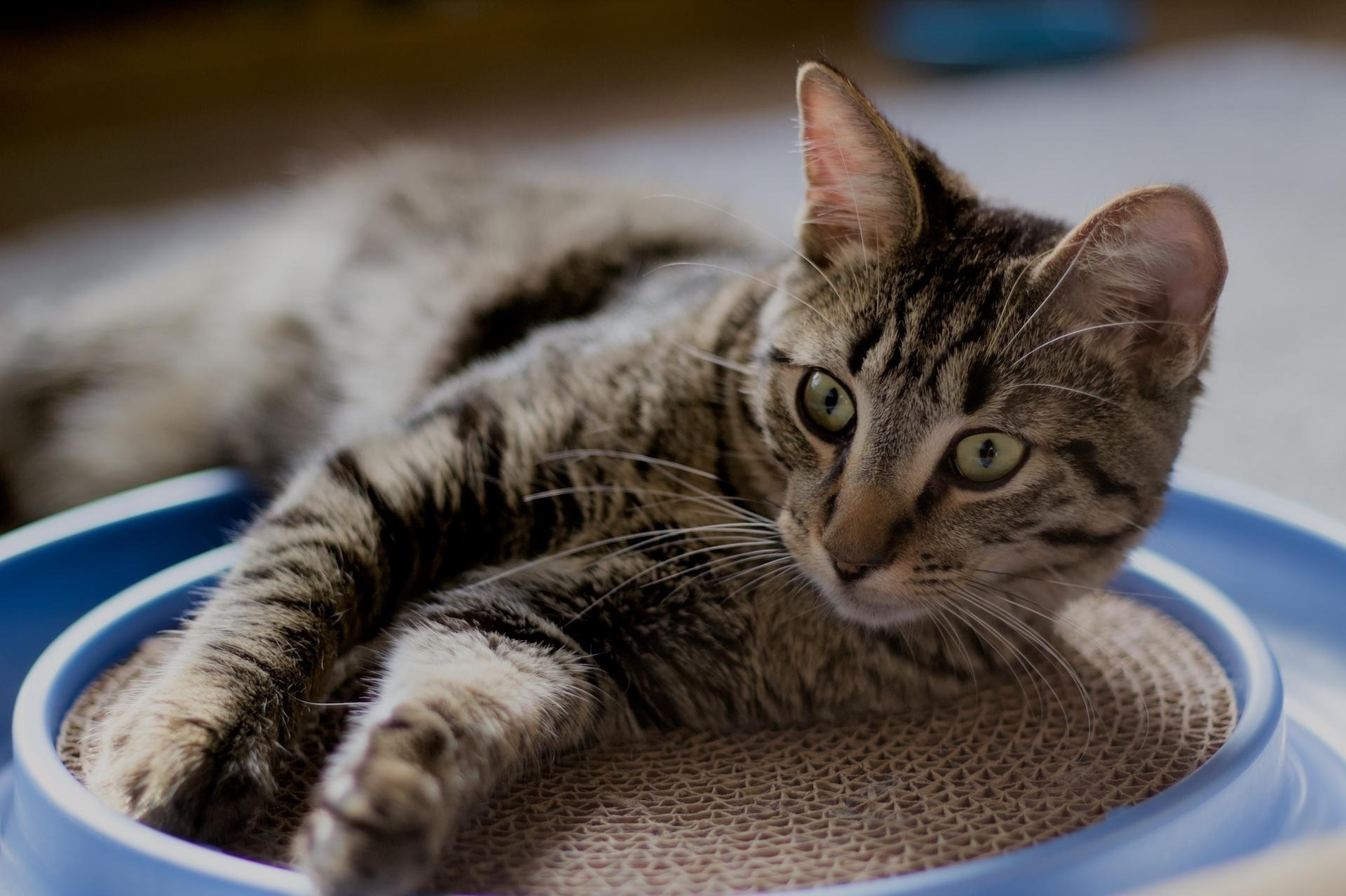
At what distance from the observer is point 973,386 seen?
1.22 m

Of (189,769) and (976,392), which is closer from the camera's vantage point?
(189,769)

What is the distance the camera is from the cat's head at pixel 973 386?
1215 millimetres

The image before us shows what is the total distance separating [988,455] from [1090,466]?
0.11 meters

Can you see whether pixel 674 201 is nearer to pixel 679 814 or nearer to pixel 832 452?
pixel 832 452

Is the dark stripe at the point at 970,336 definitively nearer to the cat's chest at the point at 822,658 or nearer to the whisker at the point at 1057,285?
the whisker at the point at 1057,285

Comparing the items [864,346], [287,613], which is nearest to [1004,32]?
[864,346]

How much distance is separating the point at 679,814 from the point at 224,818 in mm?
407

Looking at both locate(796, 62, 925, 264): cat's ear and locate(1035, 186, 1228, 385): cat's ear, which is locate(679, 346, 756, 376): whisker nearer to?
locate(796, 62, 925, 264): cat's ear

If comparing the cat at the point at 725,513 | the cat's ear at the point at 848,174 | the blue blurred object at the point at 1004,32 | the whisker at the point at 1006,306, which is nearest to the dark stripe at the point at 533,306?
the cat at the point at 725,513

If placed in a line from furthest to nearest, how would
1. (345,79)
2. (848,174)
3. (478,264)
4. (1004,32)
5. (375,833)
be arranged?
(1004,32) < (345,79) < (478,264) < (848,174) < (375,833)

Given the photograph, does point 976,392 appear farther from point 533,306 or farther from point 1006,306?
point 533,306

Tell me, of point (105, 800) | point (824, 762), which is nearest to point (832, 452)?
point (824, 762)

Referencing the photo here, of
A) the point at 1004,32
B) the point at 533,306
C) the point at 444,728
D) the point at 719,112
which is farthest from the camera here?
the point at 1004,32

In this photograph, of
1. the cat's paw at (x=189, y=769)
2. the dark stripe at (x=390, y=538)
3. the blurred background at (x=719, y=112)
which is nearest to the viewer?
the cat's paw at (x=189, y=769)
